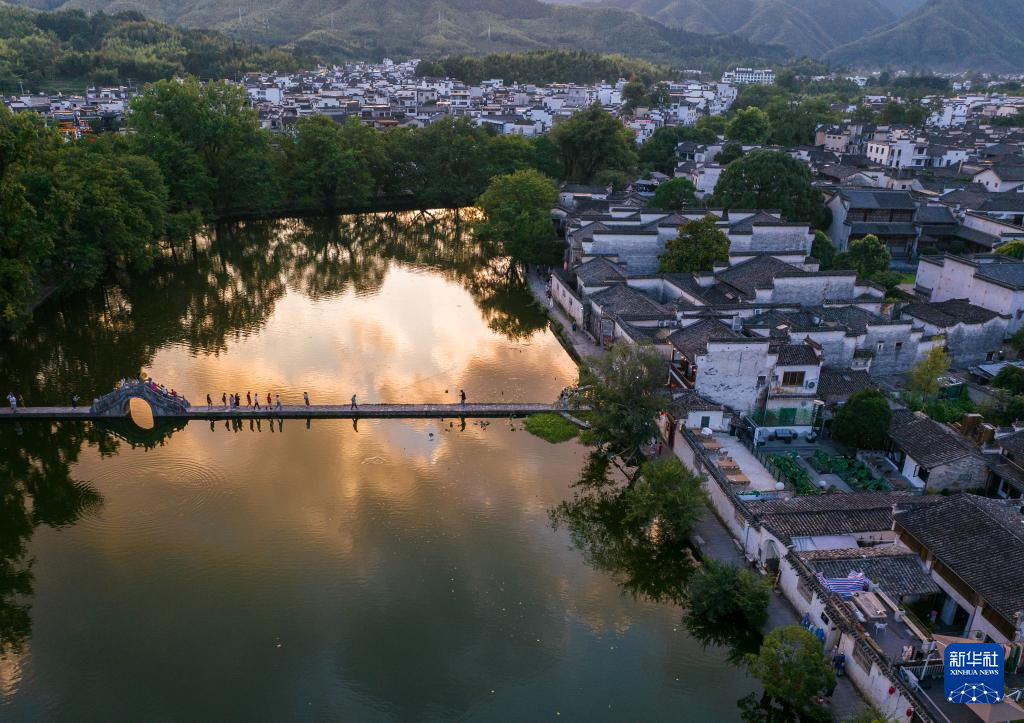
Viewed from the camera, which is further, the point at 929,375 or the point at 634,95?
the point at 634,95

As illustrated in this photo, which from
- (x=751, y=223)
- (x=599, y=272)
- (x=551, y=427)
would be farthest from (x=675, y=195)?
(x=551, y=427)

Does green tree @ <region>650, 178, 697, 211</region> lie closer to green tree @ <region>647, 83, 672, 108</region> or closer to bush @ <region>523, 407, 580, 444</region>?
bush @ <region>523, 407, 580, 444</region>

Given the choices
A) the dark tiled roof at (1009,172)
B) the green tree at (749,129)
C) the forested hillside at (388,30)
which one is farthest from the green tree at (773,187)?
the forested hillside at (388,30)

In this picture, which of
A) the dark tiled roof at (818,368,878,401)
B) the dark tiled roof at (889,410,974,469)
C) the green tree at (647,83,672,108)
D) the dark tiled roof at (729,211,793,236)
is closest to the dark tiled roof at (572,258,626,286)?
the dark tiled roof at (729,211,793,236)

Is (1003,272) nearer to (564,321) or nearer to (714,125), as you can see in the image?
(564,321)

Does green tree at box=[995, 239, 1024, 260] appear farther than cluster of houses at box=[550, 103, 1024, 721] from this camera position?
Yes

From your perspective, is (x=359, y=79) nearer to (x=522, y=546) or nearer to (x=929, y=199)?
(x=929, y=199)

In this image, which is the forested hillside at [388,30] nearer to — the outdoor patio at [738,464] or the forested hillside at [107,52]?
the forested hillside at [107,52]
